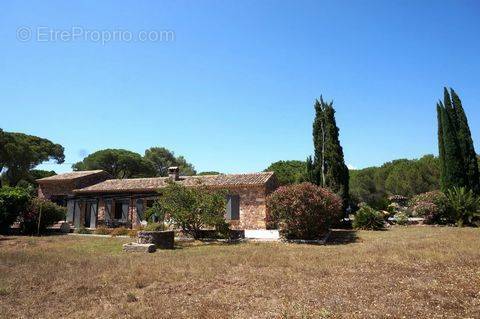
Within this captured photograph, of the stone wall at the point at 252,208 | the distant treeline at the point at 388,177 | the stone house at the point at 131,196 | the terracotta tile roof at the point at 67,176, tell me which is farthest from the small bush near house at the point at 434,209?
the terracotta tile roof at the point at 67,176

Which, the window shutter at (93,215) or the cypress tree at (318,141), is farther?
the window shutter at (93,215)

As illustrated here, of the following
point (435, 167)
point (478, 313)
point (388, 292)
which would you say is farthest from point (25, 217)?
point (435, 167)

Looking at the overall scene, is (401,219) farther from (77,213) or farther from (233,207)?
(77,213)

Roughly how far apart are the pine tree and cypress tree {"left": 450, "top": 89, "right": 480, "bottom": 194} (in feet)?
27.3

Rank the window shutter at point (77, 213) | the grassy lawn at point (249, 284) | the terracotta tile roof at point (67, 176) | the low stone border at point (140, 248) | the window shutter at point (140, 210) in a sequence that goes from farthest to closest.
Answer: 1. the terracotta tile roof at point (67, 176)
2. the window shutter at point (77, 213)
3. the window shutter at point (140, 210)
4. the low stone border at point (140, 248)
5. the grassy lawn at point (249, 284)

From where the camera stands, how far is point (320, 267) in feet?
30.3

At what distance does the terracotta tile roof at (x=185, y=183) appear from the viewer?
22797 millimetres

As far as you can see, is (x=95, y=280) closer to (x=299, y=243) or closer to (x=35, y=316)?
(x=35, y=316)

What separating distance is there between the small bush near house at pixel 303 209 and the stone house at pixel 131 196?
523cm

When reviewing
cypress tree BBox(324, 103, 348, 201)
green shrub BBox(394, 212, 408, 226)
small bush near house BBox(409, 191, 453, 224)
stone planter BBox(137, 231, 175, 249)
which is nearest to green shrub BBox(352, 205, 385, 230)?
cypress tree BBox(324, 103, 348, 201)

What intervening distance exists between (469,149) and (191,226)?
62.2 feet

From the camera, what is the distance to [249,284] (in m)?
7.65

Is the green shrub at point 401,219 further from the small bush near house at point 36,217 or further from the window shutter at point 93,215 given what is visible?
the small bush near house at point 36,217

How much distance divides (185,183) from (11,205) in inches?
396
